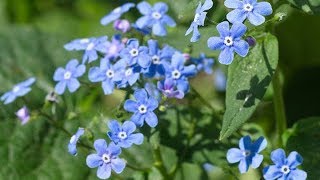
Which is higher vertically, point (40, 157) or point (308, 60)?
point (40, 157)

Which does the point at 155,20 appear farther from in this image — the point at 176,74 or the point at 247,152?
the point at 247,152

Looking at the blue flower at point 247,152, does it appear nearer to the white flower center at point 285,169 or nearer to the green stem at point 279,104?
the white flower center at point 285,169

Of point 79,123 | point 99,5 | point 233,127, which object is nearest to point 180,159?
point 79,123

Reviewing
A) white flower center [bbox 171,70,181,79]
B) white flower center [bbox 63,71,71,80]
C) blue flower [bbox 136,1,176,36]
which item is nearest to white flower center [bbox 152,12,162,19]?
blue flower [bbox 136,1,176,36]

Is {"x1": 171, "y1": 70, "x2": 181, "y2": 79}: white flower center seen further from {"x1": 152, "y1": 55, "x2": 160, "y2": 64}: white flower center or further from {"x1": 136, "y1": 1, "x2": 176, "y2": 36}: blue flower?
{"x1": 136, "y1": 1, "x2": 176, "y2": 36}: blue flower

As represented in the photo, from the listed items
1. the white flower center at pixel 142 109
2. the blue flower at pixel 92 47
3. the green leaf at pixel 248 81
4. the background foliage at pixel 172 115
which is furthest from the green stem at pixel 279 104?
the blue flower at pixel 92 47

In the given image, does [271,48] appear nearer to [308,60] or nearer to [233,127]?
[233,127]
